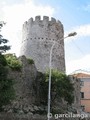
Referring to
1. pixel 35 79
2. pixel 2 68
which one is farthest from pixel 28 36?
pixel 2 68

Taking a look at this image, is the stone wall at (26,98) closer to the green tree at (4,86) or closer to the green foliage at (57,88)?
the green foliage at (57,88)

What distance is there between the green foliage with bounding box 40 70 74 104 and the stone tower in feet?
27.2

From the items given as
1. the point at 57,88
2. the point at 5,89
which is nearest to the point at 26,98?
the point at 57,88

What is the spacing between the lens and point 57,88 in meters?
31.2

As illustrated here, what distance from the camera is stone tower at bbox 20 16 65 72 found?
4119cm

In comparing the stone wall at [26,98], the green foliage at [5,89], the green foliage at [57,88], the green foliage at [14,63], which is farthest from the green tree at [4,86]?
the green foliage at [57,88]

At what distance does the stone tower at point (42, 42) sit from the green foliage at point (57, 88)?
829 centimetres

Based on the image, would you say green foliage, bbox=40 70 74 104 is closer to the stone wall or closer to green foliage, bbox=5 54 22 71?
the stone wall

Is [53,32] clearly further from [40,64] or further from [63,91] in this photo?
[63,91]

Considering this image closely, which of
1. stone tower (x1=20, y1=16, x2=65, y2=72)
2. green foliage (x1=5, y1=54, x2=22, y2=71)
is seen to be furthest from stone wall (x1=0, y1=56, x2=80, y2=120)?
stone tower (x1=20, y1=16, x2=65, y2=72)

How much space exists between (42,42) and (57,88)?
1155 centimetres

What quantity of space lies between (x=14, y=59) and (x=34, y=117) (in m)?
6.20

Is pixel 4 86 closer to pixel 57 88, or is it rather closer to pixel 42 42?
pixel 57 88

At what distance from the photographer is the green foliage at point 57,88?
31.5m
